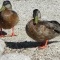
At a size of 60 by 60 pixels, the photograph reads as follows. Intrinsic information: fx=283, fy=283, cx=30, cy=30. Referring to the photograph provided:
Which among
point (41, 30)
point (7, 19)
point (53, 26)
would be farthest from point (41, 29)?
point (7, 19)

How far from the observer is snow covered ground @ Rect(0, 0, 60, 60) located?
7629mm

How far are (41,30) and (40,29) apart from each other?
4cm

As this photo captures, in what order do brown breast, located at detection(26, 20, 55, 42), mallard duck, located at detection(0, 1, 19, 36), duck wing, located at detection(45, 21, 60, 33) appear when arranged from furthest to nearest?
mallard duck, located at detection(0, 1, 19, 36) < duck wing, located at detection(45, 21, 60, 33) < brown breast, located at detection(26, 20, 55, 42)

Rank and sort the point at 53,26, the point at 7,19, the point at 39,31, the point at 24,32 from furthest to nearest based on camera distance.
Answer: the point at 24,32 < the point at 7,19 < the point at 53,26 < the point at 39,31

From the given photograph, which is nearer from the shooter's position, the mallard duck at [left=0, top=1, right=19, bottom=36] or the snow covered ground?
the snow covered ground

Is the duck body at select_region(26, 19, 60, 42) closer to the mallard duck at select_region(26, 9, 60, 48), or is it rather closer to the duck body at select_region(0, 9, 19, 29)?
the mallard duck at select_region(26, 9, 60, 48)

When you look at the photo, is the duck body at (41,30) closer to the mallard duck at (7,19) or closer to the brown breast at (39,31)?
the brown breast at (39,31)

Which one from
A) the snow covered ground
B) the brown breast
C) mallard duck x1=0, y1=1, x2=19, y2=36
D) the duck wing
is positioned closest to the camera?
the snow covered ground

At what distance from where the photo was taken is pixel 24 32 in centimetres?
939

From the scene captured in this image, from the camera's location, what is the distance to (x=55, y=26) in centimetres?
802

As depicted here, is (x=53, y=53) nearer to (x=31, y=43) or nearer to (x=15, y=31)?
(x=31, y=43)

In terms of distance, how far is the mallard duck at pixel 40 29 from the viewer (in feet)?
25.5

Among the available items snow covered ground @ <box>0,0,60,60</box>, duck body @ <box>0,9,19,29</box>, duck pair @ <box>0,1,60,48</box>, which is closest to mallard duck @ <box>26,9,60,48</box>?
duck pair @ <box>0,1,60,48</box>

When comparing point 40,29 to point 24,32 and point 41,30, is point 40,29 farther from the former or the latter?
point 24,32
